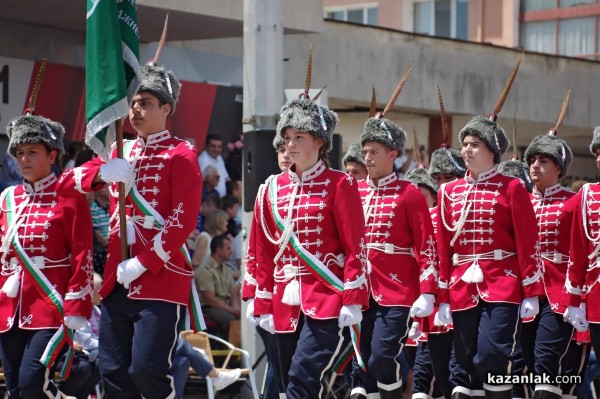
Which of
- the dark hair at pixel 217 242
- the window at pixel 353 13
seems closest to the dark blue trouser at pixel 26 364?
the dark hair at pixel 217 242

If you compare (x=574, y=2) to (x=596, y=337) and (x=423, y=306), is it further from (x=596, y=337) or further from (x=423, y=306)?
(x=423, y=306)

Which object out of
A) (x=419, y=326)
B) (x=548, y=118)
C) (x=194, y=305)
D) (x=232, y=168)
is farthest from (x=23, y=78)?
(x=548, y=118)

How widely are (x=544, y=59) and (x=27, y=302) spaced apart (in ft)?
60.3

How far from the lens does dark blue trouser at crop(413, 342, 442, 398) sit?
37.0ft

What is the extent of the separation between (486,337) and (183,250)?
246 cm

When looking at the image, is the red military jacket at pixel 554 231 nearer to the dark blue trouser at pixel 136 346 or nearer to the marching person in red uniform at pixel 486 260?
the marching person in red uniform at pixel 486 260

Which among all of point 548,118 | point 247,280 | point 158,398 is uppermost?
point 548,118

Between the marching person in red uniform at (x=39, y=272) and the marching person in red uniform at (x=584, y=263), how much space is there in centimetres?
366

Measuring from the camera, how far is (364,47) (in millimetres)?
21750

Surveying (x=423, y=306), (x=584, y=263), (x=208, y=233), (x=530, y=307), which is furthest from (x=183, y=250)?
(x=208, y=233)

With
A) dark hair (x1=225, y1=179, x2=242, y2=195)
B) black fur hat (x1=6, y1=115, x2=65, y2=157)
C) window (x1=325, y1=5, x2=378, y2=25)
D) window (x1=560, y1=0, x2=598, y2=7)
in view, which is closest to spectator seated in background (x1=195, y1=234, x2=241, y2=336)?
dark hair (x1=225, y1=179, x2=242, y2=195)

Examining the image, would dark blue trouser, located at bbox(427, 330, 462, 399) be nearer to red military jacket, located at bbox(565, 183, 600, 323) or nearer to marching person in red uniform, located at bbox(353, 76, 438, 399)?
marching person in red uniform, located at bbox(353, 76, 438, 399)

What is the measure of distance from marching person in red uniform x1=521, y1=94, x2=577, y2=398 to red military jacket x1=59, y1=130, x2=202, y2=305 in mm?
3357

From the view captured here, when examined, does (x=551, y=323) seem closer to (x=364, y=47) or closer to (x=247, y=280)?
(x=247, y=280)
